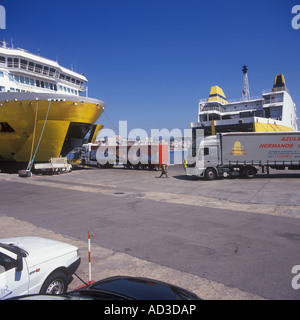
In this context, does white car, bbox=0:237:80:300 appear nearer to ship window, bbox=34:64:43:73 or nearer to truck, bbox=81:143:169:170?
truck, bbox=81:143:169:170

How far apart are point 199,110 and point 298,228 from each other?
4121cm

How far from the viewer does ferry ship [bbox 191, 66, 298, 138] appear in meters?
37.2

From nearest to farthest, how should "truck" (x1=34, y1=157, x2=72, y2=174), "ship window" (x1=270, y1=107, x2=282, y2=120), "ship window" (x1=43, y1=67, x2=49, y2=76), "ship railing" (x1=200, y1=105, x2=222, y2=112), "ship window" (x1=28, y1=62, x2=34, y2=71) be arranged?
"truck" (x1=34, y1=157, x2=72, y2=174) < "ship window" (x1=28, y1=62, x2=34, y2=71) < "ship window" (x1=43, y1=67, x2=49, y2=76) < "ship window" (x1=270, y1=107, x2=282, y2=120) < "ship railing" (x1=200, y1=105, x2=222, y2=112)

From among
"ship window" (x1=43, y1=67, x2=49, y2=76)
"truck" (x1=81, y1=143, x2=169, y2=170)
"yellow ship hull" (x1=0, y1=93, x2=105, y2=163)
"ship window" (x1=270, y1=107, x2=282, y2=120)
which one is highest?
"ship window" (x1=43, y1=67, x2=49, y2=76)

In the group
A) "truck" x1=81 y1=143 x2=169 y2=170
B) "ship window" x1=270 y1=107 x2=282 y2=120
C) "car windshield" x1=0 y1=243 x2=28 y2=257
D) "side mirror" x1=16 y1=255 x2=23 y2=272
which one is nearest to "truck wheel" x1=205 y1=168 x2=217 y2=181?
"truck" x1=81 y1=143 x2=169 y2=170

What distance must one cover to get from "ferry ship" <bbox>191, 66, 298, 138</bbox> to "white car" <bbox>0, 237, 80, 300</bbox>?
3480cm

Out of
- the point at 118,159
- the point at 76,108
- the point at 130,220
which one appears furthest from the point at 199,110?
the point at 130,220

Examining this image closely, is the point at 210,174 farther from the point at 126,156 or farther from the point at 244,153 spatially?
the point at 126,156

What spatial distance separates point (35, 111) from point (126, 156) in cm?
1221

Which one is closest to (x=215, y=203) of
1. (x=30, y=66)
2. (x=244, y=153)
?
(x=244, y=153)

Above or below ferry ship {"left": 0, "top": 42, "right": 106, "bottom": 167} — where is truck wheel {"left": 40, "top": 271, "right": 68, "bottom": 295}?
below

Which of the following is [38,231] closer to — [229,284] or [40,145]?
[229,284]

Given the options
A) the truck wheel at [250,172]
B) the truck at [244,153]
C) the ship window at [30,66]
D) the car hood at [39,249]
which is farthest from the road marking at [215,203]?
the ship window at [30,66]

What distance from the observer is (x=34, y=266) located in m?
3.91
